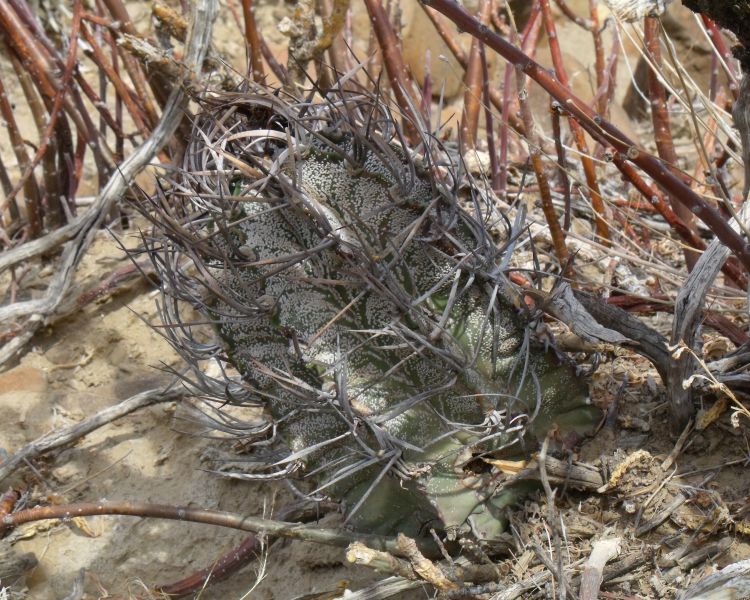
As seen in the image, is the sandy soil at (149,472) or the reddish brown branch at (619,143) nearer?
the reddish brown branch at (619,143)

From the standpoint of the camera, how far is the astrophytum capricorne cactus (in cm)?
131

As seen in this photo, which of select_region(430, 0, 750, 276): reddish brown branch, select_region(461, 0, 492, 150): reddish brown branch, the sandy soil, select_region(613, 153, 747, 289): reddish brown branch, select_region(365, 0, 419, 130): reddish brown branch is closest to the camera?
select_region(430, 0, 750, 276): reddish brown branch

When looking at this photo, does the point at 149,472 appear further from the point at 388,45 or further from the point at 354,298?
the point at 388,45

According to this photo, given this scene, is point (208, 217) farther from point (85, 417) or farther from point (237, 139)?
point (85, 417)

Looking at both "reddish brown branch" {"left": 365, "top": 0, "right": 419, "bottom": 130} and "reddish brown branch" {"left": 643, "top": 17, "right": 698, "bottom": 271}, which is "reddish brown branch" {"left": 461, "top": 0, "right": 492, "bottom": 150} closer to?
"reddish brown branch" {"left": 365, "top": 0, "right": 419, "bottom": 130}

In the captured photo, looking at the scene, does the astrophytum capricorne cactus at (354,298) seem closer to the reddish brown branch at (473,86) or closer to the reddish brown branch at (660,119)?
the reddish brown branch at (660,119)

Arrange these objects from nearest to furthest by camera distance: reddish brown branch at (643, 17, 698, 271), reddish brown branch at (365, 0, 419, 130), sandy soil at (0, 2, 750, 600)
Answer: sandy soil at (0, 2, 750, 600) → reddish brown branch at (643, 17, 698, 271) → reddish brown branch at (365, 0, 419, 130)

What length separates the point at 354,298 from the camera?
132 cm

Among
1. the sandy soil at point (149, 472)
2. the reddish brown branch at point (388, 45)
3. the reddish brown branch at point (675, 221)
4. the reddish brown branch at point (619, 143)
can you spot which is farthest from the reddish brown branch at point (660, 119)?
the reddish brown branch at point (619, 143)

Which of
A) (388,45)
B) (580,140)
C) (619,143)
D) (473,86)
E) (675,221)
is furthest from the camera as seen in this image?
(473,86)

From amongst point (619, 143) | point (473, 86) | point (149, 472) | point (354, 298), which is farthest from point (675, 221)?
point (149, 472)

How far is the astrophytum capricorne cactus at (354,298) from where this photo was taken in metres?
1.31

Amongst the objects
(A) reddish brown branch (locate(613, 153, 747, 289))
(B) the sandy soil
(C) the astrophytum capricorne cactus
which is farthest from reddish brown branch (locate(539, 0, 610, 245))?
(C) the astrophytum capricorne cactus

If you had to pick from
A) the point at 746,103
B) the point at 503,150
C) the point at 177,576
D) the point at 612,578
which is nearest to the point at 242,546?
the point at 177,576
